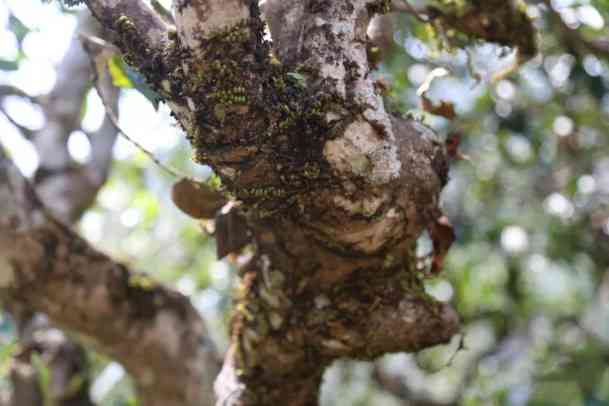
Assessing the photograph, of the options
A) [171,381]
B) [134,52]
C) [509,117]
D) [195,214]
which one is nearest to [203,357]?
[171,381]

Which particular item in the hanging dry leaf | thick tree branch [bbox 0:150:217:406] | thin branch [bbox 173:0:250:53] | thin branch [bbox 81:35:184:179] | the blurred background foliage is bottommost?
the blurred background foliage

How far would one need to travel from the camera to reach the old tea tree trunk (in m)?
0.94

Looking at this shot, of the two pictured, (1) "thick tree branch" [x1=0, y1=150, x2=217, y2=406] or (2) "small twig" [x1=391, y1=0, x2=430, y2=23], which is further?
(1) "thick tree branch" [x1=0, y1=150, x2=217, y2=406]

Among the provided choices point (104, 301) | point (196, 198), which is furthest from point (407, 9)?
point (104, 301)

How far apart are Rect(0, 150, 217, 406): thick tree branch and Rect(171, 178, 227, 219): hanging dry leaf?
0.53m

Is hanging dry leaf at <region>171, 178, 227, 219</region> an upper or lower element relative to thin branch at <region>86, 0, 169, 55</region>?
lower

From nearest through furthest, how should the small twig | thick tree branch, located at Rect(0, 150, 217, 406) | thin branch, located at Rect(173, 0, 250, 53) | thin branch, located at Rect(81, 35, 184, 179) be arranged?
thin branch, located at Rect(173, 0, 250, 53) → thin branch, located at Rect(81, 35, 184, 179) → the small twig → thick tree branch, located at Rect(0, 150, 217, 406)

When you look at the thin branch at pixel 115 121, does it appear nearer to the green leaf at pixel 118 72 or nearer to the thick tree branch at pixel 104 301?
the green leaf at pixel 118 72

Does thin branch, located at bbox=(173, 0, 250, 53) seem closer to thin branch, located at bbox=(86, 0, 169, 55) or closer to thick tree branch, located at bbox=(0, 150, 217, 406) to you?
thin branch, located at bbox=(86, 0, 169, 55)

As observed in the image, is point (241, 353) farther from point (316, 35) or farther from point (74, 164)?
point (74, 164)

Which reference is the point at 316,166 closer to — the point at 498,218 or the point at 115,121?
the point at 115,121

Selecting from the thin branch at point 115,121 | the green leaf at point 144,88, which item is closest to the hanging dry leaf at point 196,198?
the thin branch at point 115,121

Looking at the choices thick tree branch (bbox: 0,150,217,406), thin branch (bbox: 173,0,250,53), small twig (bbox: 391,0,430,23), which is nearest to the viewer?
thin branch (bbox: 173,0,250,53)

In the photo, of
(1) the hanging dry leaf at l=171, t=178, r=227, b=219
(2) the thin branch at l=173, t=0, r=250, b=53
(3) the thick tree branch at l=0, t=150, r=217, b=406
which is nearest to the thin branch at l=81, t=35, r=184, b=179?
(1) the hanging dry leaf at l=171, t=178, r=227, b=219
